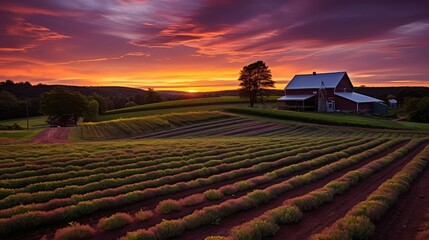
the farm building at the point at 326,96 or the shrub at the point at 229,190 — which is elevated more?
the farm building at the point at 326,96

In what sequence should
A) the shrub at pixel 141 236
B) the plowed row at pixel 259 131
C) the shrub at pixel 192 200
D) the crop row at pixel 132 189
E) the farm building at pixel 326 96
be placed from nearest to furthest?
the shrub at pixel 141 236 → the crop row at pixel 132 189 → the shrub at pixel 192 200 → the plowed row at pixel 259 131 → the farm building at pixel 326 96

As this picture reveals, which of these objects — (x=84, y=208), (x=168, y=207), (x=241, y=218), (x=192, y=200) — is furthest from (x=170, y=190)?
(x=241, y=218)

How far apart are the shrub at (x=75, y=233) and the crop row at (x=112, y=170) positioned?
556cm

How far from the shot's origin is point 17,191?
40.2ft

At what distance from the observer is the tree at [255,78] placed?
85.9 m

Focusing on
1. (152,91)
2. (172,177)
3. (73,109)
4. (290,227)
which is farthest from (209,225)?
(152,91)

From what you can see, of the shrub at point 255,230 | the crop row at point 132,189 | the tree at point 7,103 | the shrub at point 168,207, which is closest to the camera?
the shrub at point 255,230

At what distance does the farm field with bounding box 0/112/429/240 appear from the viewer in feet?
29.2

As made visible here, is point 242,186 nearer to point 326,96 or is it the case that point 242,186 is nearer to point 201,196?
point 201,196

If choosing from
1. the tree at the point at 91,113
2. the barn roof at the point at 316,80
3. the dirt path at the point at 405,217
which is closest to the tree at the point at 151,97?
the tree at the point at 91,113

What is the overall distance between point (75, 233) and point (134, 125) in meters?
45.0

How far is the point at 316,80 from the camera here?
3307 inches

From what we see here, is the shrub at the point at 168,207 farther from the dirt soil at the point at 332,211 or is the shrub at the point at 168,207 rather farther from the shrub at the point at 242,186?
the dirt soil at the point at 332,211

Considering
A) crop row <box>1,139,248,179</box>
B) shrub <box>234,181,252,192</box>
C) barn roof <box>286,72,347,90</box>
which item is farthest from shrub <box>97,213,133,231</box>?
barn roof <box>286,72,347,90</box>
